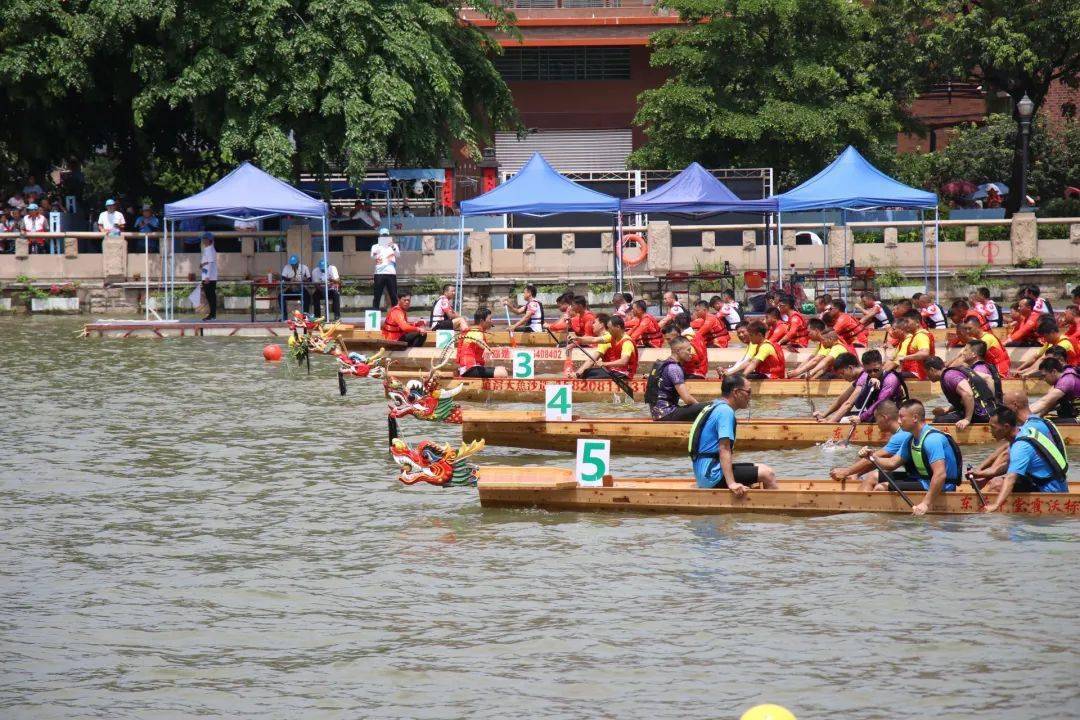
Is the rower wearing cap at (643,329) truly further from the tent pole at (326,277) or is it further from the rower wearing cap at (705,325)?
the tent pole at (326,277)

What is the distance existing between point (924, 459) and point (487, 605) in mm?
4556

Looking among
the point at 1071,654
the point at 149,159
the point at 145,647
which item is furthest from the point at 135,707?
the point at 149,159

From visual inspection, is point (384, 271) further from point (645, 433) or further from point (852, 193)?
point (645, 433)

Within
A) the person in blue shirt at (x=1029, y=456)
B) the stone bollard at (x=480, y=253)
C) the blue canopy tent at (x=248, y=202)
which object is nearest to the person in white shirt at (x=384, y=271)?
the blue canopy tent at (x=248, y=202)

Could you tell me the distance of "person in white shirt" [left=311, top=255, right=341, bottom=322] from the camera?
3328 centimetres

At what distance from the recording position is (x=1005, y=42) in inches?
1529

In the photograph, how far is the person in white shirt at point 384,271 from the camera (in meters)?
33.2

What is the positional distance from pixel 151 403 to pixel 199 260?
1365 cm

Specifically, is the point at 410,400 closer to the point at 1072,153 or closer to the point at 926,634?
the point at 926,634

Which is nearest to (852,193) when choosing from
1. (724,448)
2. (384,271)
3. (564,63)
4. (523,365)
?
(384,271)

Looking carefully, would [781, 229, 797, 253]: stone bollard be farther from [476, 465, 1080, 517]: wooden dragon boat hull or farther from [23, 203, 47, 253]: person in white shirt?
[476, 465, 1080, 517]: wooden dragon boat hull

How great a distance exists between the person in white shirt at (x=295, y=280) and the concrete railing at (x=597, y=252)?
1.94 metres

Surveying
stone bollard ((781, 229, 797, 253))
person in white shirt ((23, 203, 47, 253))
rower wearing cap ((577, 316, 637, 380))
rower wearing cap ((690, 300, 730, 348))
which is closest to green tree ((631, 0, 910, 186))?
stone bollard ((781, 229, 797, 253))

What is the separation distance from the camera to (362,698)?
10039 mm
